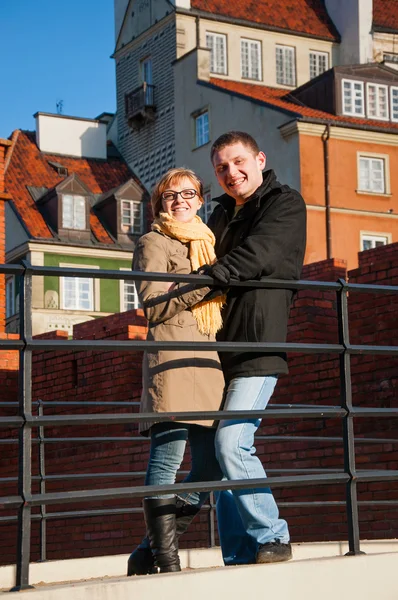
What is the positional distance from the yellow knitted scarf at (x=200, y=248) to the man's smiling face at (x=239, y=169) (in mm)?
201

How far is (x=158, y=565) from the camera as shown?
466 centimetres

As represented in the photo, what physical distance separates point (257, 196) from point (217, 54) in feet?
124

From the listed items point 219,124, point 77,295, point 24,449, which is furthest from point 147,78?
point 24,449

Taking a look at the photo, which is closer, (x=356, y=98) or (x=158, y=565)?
(x=158, y=565)

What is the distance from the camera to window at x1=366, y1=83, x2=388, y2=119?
3744cm

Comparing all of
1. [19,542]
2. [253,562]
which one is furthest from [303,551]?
[19,542]

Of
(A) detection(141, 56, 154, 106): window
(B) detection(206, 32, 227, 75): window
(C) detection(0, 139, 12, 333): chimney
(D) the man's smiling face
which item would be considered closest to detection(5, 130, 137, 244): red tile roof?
(A) detection(141, 56, 154, 106): window

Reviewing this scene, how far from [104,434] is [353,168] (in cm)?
2413

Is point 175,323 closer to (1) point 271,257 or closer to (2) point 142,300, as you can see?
(2) point 142,300

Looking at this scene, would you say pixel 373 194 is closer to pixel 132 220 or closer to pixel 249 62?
pixel 249 62

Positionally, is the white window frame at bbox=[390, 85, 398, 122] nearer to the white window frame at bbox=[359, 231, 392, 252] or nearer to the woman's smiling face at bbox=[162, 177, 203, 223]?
the white window frame at bbox=[359, 231, 392, 252]

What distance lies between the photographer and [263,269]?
15.1 ft

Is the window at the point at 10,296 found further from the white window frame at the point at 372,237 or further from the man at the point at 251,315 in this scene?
the man at the point at 251,315

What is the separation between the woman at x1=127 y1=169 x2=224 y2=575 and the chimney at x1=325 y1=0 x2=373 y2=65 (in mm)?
39239
